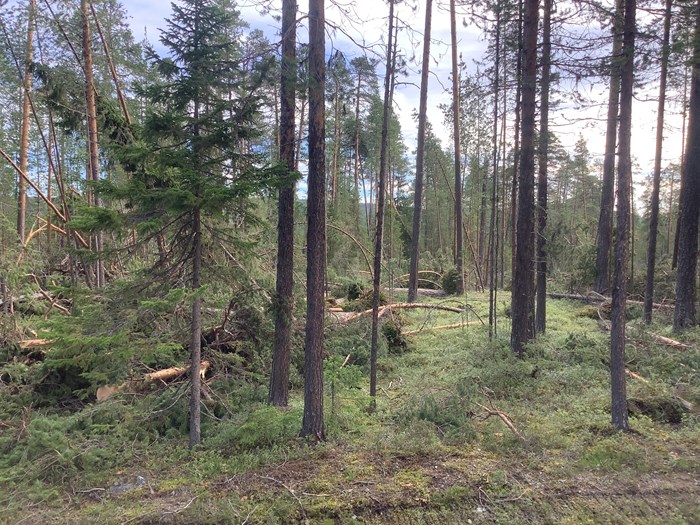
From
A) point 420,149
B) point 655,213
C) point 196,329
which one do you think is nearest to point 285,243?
point 196,329

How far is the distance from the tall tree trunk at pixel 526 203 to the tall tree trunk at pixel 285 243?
198 inches

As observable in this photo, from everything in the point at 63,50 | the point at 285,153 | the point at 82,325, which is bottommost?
the point at 82,325

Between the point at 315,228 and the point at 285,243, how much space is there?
120cm

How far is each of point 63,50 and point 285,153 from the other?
8.23m

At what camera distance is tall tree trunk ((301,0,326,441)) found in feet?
19.5

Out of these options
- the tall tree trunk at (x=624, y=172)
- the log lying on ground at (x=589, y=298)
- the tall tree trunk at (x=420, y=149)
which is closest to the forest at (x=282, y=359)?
the tall tree trunk at (x=624, y=172)

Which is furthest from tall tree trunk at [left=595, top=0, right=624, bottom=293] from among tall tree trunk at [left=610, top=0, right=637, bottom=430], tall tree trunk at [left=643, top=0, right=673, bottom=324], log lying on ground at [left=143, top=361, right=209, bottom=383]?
log lying on ground at [left=143, top=361, right=209, bottom=383]

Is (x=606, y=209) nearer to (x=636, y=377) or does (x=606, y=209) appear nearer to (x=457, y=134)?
(x=457, y=134)

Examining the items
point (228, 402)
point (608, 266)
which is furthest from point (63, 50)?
point (608, 266)

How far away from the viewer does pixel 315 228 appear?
19.9ft

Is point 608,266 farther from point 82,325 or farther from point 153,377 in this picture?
point 82,325

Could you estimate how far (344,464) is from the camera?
5.43 m

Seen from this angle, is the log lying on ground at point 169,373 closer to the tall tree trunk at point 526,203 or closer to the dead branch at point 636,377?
the tall tree trunk at point 526,203

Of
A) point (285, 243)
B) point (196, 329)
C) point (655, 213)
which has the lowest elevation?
point (196, 329)
